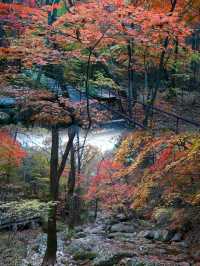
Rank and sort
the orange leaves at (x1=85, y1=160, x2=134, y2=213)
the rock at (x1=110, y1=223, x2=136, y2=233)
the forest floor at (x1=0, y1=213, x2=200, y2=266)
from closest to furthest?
1. the forest floor at (x1=0, y1=213, x2=200, y2=266)
2. the rock at (x1=110, y1=223, x2=136, y2=233)
3. the orange leaves at (x1=85, y1=160, x2=134, y2=213)

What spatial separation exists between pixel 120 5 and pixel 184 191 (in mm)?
6094

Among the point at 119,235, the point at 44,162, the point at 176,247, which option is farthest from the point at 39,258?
the point at 44,162

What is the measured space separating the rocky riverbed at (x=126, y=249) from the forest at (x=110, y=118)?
50 millimetres

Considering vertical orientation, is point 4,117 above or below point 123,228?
above

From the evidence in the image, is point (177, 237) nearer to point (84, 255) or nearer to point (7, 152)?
point (84, 255)

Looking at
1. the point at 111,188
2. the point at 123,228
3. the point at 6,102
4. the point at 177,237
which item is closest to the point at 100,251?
the point at 177,237

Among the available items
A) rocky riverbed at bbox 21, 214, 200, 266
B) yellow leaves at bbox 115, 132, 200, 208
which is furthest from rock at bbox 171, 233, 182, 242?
yellow leaves at bbox 115, 132, 200, 208

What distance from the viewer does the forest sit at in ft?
31.9

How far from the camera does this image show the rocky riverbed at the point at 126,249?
453 inches

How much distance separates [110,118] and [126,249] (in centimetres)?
598

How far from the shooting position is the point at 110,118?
52.9ft

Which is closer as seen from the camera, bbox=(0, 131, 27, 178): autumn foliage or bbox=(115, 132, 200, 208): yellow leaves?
bbox=(115, 132, 200, 208): yellow leaves

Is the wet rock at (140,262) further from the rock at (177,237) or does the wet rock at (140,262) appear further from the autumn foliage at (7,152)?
the autumn foliage at (7,152)

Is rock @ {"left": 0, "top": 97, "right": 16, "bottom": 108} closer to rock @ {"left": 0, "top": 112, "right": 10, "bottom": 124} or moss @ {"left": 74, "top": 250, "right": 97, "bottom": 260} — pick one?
rock @ {"left": 0, "top": 112, "right": 10, "bottom": 124}
